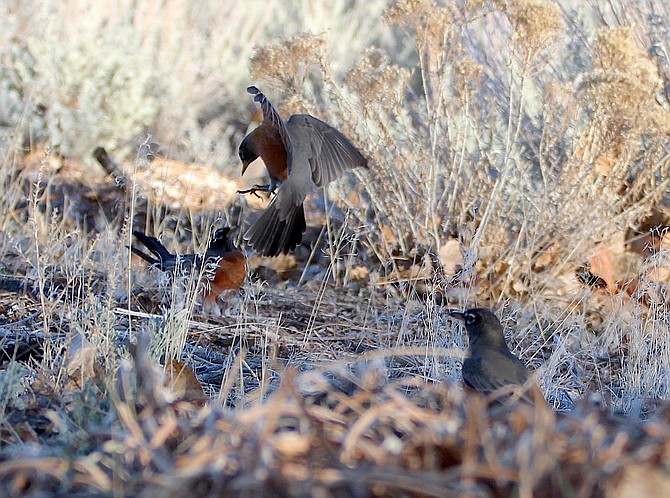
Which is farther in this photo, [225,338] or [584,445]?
[225,338]

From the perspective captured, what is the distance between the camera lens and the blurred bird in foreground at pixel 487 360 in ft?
10.8

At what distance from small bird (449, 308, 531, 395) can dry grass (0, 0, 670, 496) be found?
0.23m

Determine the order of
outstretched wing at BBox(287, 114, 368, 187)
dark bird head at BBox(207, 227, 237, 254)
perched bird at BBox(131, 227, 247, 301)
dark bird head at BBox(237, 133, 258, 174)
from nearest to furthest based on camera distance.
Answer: perched bird at BBox(131, 227, 247, 301), outstretched wing at BBox(287, 114, 368, 187), dark bird head at BBox(237, 133, 258, 174), dark bird head at BBox(207, 227, 237, 254)

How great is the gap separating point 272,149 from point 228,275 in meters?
0.74

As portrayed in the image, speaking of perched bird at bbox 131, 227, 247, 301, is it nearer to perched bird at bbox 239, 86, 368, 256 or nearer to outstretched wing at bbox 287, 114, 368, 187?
perched bird at bbox 239, 86, 368, 256

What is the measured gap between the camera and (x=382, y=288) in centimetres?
552

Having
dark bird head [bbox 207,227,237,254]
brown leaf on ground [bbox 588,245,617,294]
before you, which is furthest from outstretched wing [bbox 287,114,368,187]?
brown leaf on ground [bbox 588,245,617,294]

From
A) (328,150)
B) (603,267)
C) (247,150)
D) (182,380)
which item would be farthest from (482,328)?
(247,150)

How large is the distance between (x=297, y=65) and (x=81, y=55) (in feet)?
14.1

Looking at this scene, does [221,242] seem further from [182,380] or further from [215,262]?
[182,380]

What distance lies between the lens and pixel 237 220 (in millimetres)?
7074

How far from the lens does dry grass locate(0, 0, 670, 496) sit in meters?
1.71

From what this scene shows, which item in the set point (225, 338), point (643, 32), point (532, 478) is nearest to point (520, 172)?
point (643, 32)

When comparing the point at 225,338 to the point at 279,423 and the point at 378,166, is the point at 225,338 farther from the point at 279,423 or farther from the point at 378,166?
the point at 279,423
